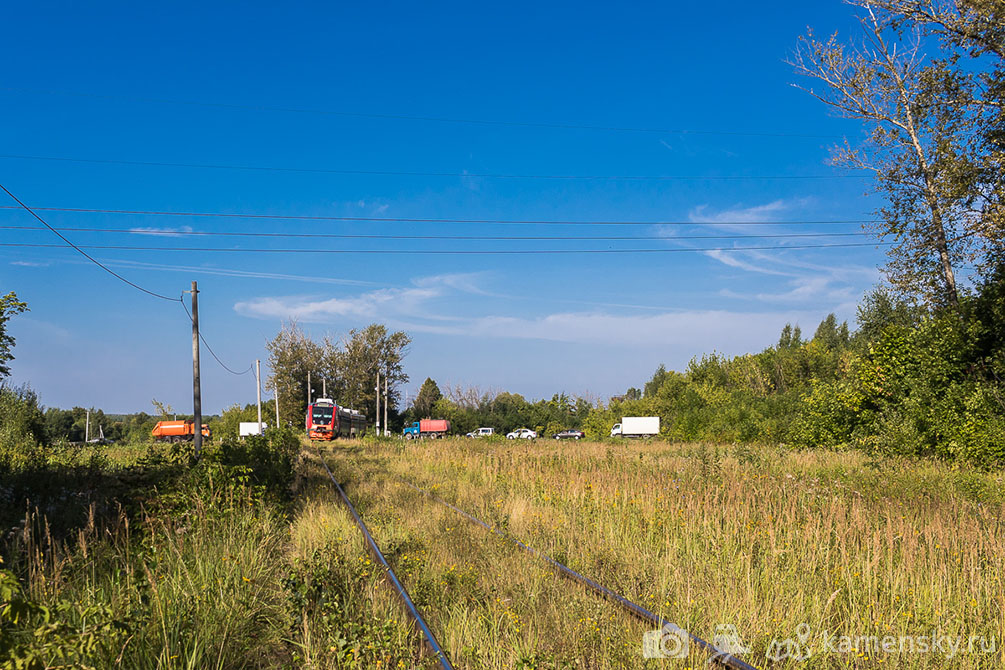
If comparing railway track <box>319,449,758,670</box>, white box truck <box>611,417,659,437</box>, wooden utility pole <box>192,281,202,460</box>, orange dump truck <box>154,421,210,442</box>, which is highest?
wooden utility pole <box>192,281,202,460</box>

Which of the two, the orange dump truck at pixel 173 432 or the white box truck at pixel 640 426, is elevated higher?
the orange dump truck at pixel 173 432

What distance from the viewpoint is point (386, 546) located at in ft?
27.3

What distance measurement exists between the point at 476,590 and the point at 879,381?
988 inches

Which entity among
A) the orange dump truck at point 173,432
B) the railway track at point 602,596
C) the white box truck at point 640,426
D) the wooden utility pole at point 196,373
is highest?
the wooden utility pole at point 196,373

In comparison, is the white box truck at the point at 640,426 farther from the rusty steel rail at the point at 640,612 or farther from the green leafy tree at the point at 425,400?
the rusty steel rail at the point at 640,612

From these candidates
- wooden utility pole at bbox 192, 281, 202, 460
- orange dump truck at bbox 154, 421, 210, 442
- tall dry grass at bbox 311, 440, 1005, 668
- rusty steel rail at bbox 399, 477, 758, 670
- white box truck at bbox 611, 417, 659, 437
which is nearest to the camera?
rusty steel rail at bbox 399, 477, 758, 670

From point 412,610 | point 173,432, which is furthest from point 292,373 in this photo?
point 412,610

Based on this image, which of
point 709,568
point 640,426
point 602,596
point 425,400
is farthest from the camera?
point 425,400

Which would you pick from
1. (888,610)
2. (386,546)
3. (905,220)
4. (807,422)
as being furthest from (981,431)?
(386,546)

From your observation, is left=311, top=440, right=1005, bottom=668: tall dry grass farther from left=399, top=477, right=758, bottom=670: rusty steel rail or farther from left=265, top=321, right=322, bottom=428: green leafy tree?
left=265, top=321, right=322, bottom=428: green leafy tree

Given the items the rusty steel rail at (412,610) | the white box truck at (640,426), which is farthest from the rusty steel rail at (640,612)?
the white box truck at (640,426)

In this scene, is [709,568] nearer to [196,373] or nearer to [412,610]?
[412,610]

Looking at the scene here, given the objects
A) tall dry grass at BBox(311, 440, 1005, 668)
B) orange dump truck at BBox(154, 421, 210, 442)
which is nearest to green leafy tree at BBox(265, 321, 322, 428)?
orange dump truck at BBox(154, 421, 210, 442)

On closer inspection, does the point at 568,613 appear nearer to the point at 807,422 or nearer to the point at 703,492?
the point at 703,492
